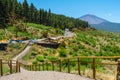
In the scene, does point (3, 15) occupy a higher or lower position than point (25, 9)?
lower

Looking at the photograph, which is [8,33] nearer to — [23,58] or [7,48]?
[7,48]

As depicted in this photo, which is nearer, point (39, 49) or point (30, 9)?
point (39, 49)

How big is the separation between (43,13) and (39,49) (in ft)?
279

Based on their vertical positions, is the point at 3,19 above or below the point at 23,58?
above

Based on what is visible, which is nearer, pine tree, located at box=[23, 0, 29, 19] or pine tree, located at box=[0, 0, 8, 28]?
pine tree, located at box=[0, 0, 8, 28]

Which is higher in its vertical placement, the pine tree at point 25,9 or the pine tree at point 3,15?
the pine tree at point 25,9

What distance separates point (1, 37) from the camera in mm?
86000

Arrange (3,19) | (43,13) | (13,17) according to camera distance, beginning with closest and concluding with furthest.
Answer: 1. (3,19)
2. (13,17)
3. (43,13)

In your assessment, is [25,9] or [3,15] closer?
[3,15]

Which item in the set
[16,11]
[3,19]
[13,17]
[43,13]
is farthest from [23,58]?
[43,13]

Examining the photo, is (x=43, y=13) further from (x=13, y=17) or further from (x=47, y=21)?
(x=13, y=17)

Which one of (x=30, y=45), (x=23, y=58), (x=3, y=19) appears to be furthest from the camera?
(x=3, y=19)

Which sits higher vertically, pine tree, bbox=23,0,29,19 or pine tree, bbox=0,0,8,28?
pine tree, bbox=23,0,29,19

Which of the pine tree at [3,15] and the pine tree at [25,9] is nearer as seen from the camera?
the pine tree at [3,15]
